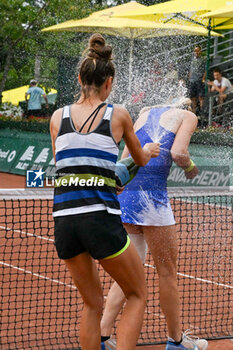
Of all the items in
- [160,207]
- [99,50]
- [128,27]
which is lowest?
[160,207]

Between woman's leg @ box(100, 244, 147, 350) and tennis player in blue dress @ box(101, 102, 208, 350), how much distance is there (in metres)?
0.67

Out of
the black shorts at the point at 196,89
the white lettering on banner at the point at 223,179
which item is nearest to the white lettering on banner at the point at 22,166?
the black shorts at the point at 196,89

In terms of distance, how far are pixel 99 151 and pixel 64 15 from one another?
14.7 meters

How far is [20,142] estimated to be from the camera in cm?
1428

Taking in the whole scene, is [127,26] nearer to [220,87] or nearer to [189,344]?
[220,87]

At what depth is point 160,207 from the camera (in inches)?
159

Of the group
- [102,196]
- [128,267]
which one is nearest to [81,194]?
[102,196]

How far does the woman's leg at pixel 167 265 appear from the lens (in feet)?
13.1

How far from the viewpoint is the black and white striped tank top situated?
3.16 metres

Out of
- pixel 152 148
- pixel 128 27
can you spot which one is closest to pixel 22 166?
pixel 128 27

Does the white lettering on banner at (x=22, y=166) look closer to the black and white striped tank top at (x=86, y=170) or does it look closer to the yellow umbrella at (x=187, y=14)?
the yellow umbrella at (x=187, y=14)

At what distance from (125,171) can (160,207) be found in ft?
1.83

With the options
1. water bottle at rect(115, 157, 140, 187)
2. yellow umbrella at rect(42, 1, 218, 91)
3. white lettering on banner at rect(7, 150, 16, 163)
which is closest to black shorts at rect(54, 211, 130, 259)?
water bottle at rect(115, 157, 140, 187)

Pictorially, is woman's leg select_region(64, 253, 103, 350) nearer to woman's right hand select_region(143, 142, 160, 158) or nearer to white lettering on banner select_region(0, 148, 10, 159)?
woman's right hand select_region(143, 142, 160, 158)
